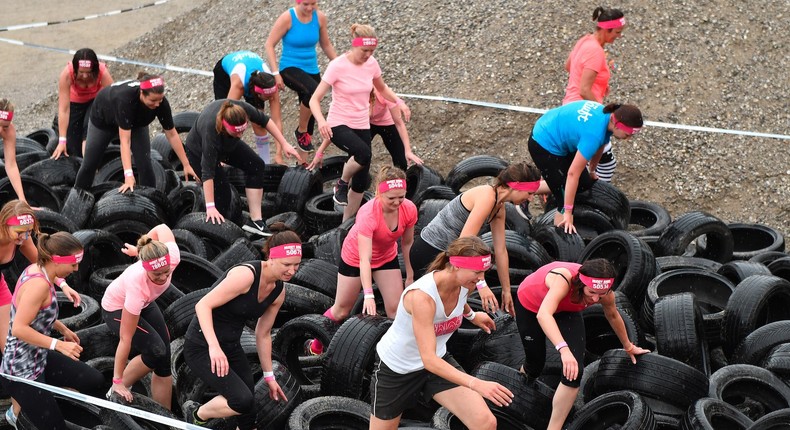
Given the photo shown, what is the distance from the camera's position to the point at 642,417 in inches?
243

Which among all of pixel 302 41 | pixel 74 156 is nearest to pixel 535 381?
pixel 302 41

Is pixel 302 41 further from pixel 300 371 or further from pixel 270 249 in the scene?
pixel 270 249

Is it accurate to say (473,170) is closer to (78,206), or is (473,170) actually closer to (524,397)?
(78,206)

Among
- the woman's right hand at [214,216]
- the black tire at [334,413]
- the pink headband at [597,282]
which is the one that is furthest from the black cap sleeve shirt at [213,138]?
the pink headband at [597,282]

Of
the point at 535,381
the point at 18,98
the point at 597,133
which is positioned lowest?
the point at 18,98

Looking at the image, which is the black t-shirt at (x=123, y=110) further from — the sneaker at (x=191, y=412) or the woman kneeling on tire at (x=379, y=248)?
the sneaker at (x=191, y=412)

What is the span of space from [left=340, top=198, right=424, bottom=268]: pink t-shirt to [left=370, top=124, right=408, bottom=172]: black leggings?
2915mm

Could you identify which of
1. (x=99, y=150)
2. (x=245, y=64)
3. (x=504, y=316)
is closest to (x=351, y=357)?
(x=504, y=316)

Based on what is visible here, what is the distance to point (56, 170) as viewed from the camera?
10.9 meters

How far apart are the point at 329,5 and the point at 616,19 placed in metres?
7.12

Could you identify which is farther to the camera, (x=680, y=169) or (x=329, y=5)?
(x=329, y=5)

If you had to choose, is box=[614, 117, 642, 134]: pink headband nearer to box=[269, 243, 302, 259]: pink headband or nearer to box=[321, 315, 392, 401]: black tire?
box=[321, 315, 392, 401]: black tire

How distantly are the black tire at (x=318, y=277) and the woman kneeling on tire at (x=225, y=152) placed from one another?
122 cm

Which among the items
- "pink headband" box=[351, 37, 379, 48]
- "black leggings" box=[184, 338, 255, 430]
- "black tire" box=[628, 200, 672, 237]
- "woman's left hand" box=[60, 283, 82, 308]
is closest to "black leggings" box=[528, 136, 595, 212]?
"black tire" box=[628, 200, 672, 237]
